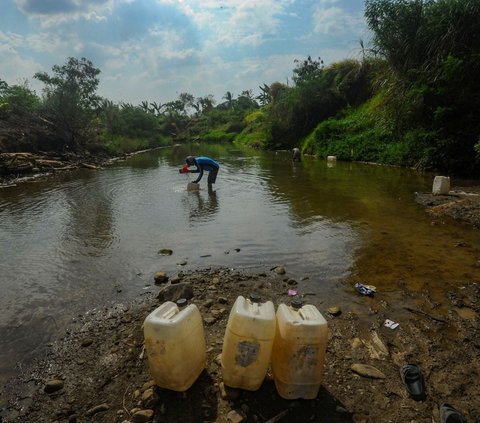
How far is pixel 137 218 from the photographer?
31.5 feet

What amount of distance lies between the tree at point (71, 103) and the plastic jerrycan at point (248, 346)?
26.2m

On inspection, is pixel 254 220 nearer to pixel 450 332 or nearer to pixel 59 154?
pixel 450 332

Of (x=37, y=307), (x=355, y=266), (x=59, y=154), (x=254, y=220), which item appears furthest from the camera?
(x=59, y=154)

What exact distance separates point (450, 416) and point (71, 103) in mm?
29539

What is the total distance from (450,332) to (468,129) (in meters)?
13.3

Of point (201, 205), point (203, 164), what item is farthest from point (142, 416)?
point (203, 164)

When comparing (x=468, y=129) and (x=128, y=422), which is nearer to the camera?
(x=128, y=422)

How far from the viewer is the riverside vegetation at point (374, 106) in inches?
565

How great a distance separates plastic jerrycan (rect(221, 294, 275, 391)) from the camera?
280 centimetres

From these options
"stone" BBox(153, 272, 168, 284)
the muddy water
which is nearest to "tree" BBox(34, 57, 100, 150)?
the muddy water

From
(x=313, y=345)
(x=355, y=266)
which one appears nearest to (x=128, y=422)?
(x=313, y=345)

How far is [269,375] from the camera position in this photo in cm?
322

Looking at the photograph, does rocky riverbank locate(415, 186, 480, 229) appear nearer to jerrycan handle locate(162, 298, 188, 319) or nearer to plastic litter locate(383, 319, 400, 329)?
plastic litter locate(383, 319, 400, 329)

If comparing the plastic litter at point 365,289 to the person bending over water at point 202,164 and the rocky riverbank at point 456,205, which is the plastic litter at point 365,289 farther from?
the person bending over water at point 202,164
